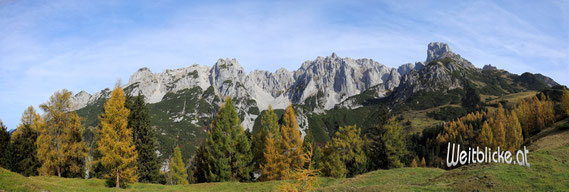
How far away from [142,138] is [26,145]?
2404cm

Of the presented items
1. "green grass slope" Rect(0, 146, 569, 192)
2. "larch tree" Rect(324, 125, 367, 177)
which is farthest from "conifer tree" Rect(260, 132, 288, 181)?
"larch tree" Rect(324, 125, 367, 177)

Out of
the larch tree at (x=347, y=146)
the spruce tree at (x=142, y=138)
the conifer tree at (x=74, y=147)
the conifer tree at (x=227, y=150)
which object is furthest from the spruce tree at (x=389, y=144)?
the conifer tree at (x=74, y=147)

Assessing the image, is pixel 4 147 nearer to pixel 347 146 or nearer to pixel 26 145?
pixel 26 145

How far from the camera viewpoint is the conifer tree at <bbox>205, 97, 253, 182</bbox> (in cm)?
4356

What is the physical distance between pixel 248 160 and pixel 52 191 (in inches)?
1064

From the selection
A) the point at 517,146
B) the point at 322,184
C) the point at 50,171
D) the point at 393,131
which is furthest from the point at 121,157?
the point at 517,146

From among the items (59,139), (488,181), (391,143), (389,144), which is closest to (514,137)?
(391,143)

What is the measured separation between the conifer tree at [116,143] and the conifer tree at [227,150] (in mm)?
11605

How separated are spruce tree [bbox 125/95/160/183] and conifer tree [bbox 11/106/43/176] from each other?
659 inches

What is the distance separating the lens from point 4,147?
53.4 m

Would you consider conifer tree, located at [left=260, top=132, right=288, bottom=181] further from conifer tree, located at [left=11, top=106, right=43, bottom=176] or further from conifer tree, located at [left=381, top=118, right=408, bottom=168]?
conifer tree, located at [left=11, top=106, right=43, bottom=176]

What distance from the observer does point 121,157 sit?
34719mm

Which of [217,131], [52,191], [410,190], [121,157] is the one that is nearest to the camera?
[52,191]

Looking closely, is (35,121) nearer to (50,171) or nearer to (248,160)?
(50,171)
